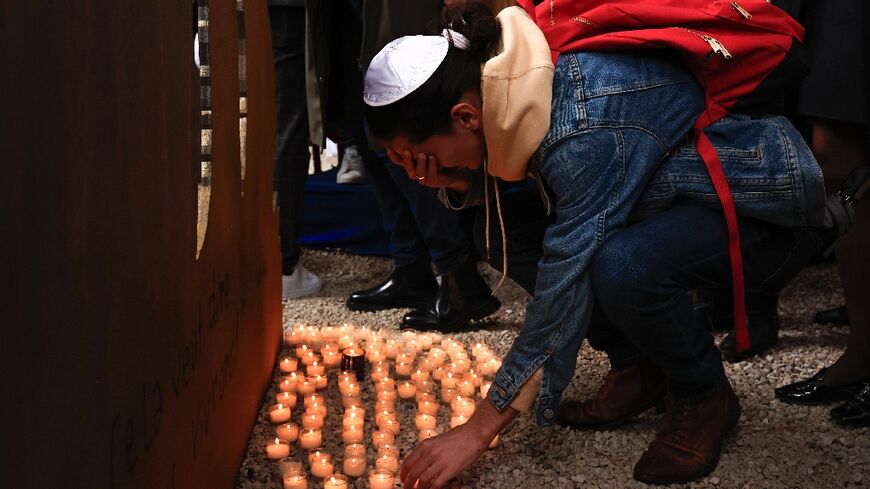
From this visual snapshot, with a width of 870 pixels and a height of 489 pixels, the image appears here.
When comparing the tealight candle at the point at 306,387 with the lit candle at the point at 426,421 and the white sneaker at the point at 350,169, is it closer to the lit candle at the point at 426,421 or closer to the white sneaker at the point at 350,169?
the lit candle at the point at 426,421

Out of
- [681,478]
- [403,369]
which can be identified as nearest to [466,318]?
[403,369]

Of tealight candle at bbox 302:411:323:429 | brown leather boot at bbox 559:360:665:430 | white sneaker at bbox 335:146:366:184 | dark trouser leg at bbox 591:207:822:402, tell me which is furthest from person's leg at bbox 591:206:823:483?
white sneaker at bbox 335:146:366:184

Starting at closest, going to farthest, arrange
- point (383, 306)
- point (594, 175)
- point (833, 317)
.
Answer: point (594, 175)
point (833, 317)
point (383, 306)

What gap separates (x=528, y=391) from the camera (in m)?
1.76

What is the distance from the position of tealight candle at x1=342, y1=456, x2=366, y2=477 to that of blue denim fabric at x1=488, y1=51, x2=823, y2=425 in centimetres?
35

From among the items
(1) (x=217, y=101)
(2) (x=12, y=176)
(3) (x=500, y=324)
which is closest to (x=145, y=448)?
(2) (x=12, y=176)

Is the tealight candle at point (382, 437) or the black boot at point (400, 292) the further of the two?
the black boot at point (400, 292)

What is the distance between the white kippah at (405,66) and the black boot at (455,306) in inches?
52.5

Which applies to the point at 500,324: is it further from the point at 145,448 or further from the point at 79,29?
the point at 79,29

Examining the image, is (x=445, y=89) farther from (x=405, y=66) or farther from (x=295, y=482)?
(x=295, y=482)

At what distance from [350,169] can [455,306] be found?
171 cm

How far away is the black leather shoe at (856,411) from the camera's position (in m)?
2.14

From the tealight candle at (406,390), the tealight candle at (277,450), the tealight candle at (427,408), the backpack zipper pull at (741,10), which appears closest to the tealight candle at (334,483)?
the tealight candle at (277,450)

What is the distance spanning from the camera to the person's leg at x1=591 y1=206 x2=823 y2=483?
1.79 meters
